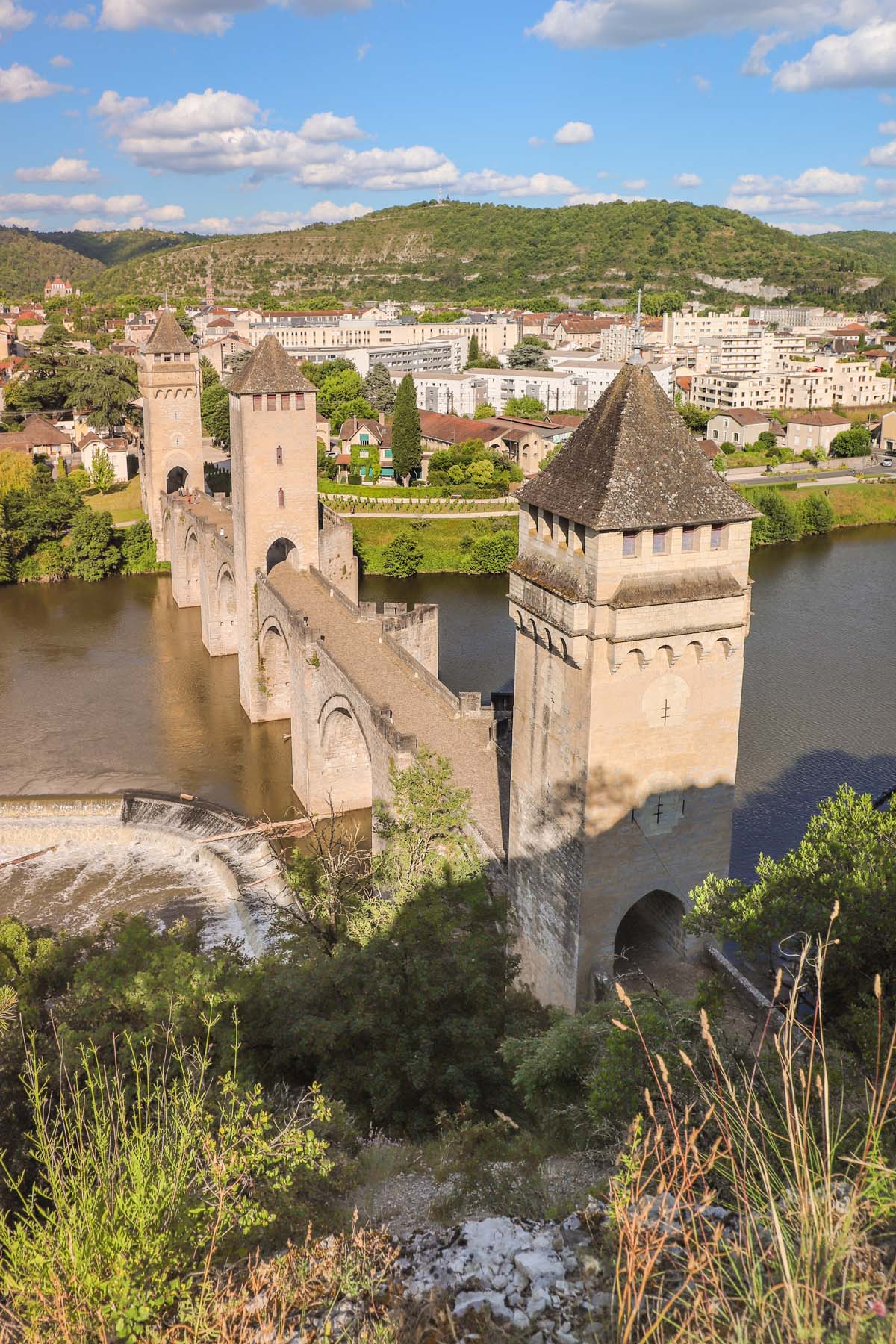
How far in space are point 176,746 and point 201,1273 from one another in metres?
29.1

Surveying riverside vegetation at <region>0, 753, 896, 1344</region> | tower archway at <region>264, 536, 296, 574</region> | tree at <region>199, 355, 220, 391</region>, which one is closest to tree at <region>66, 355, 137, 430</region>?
tree at <region>199, 355, 220, 391</region>

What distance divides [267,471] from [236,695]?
914 centimetres

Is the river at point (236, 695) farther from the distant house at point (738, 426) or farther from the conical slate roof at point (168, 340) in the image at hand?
the distant house at point (738, 426)

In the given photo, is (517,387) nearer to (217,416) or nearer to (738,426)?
(738,426)

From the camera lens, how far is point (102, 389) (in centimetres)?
7612

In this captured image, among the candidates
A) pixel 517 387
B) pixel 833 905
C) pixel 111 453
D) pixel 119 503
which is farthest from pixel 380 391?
pixel 833 905

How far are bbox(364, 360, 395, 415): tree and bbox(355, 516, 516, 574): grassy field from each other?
108 feet

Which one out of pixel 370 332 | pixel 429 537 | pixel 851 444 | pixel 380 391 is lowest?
pixel 429 537

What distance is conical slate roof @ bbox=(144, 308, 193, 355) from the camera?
54.7 metres

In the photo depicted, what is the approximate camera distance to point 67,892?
26.5 m

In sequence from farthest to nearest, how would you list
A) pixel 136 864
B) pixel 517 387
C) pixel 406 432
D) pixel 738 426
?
1. pixel 517 387
2. pixel 738 426
3. pixel 406 432
4. pixel 136 864

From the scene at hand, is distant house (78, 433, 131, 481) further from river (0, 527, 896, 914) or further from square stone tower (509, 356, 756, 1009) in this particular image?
square stone tower (509, 356, 756, 1009)

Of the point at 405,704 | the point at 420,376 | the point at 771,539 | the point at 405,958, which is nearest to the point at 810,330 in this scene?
the point at 420,376

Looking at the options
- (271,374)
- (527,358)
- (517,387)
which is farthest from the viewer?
(527,358)
